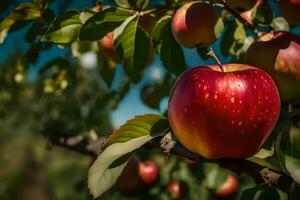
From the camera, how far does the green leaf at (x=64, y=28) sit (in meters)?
1.08

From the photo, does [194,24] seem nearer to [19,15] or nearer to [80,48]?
[19,15]

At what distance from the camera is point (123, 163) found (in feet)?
2.60

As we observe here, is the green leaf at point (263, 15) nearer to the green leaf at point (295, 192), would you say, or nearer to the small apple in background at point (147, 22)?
the small apple in background at point (147, 22)

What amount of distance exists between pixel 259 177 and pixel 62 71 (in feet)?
4.43

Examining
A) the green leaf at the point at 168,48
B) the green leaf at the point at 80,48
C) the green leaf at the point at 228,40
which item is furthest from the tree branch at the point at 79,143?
the green leaf at the point at 168,48

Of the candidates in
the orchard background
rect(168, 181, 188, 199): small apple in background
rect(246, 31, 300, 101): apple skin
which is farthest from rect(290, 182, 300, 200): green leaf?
rect(168, 181, 188, 199): small apple in background

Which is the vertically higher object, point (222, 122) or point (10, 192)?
point (222, 122)

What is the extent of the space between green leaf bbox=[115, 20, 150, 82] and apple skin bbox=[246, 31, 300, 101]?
23 centimetres

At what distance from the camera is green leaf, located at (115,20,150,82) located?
3.55ft

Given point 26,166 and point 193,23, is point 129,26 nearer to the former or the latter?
point 193,23

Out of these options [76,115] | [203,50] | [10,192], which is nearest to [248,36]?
[203,50]

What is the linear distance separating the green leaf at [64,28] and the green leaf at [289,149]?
0.53m

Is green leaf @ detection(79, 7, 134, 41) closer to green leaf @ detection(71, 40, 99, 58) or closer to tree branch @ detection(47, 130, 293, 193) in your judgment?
tree branch @ detection(47, 130, 293, 193)

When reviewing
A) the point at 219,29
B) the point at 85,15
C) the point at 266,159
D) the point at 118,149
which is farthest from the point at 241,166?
the point at 85,15
